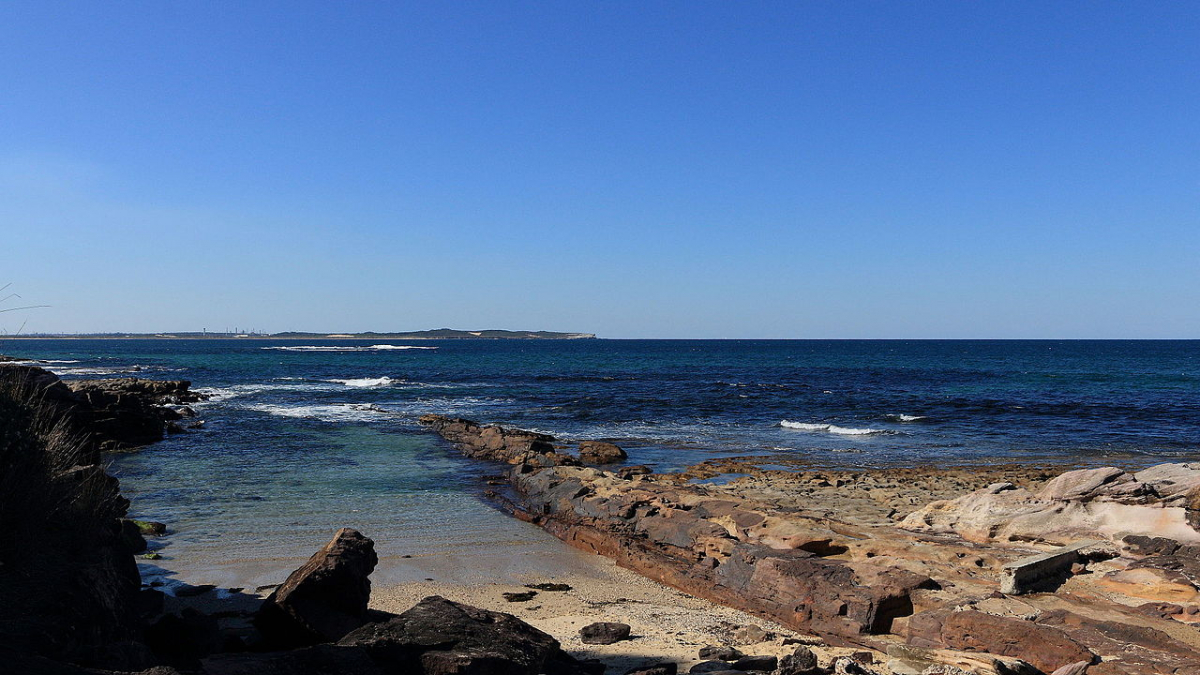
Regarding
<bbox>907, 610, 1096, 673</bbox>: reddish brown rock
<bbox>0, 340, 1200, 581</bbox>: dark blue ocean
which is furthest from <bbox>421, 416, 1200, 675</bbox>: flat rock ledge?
<bbox>0, 340, 1200, 581</bbox>: dark blue ocean

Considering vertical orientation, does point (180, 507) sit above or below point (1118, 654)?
below

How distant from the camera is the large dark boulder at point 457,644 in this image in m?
5.90

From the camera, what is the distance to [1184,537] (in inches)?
363

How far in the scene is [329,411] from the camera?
3741cm

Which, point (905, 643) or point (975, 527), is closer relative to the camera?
point (905, 643)

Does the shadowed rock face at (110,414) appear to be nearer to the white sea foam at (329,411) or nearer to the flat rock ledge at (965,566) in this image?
the white sea foam at (329,411)

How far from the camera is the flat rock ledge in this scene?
6.88 metres

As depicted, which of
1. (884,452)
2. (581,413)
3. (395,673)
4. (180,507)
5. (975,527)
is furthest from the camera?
(581,413)

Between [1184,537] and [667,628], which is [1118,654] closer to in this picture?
[1184,537]

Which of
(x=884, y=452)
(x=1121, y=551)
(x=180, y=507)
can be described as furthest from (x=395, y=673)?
(x=884, y=452)

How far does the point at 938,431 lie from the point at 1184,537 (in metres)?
21.2

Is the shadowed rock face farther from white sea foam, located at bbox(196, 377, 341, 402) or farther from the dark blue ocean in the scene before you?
white sea foam, located at bbox(196, 377, 341, 402)

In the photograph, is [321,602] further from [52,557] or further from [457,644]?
[52,557]

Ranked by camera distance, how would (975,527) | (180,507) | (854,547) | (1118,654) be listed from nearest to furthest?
(1118,654), (854,547), (975,527), (180,507)
